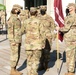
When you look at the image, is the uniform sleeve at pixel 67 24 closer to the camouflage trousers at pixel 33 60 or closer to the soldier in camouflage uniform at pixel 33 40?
the soldier in camouflage uniform at pixel 33 40

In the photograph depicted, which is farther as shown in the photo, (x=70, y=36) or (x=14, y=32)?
(x=14, y=32)

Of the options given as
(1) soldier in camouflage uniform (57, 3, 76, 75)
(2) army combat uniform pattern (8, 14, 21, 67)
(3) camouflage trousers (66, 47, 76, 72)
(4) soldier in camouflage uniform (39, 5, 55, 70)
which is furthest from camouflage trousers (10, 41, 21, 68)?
(3) camouflage trousers (66, 47, 76, 72)

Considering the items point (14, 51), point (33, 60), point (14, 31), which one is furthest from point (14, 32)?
point (33, 60)

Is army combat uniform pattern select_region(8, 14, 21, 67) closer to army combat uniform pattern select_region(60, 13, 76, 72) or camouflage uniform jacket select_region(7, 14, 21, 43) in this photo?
camouflage uniform jacket select_region(7, 14, 21, 43)

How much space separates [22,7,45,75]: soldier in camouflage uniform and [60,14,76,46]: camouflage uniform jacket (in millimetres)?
930

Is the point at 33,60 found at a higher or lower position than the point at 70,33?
lower

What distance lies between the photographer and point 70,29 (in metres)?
7.80

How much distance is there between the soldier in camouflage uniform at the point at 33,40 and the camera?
7030mm

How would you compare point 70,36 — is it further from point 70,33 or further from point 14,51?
point 14,51

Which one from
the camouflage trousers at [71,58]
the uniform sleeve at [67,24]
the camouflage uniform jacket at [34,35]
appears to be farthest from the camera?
the camouflage trousers at [71,58]

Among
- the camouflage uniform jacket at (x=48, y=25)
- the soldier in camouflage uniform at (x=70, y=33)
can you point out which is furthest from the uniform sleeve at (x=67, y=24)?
the camouflage uniform jacket at (x=48, y=25)

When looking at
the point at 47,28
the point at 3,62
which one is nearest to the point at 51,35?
the point at 47,28

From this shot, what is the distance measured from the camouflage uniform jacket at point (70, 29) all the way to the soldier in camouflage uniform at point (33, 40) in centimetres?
93

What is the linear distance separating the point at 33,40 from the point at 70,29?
4.09ft
